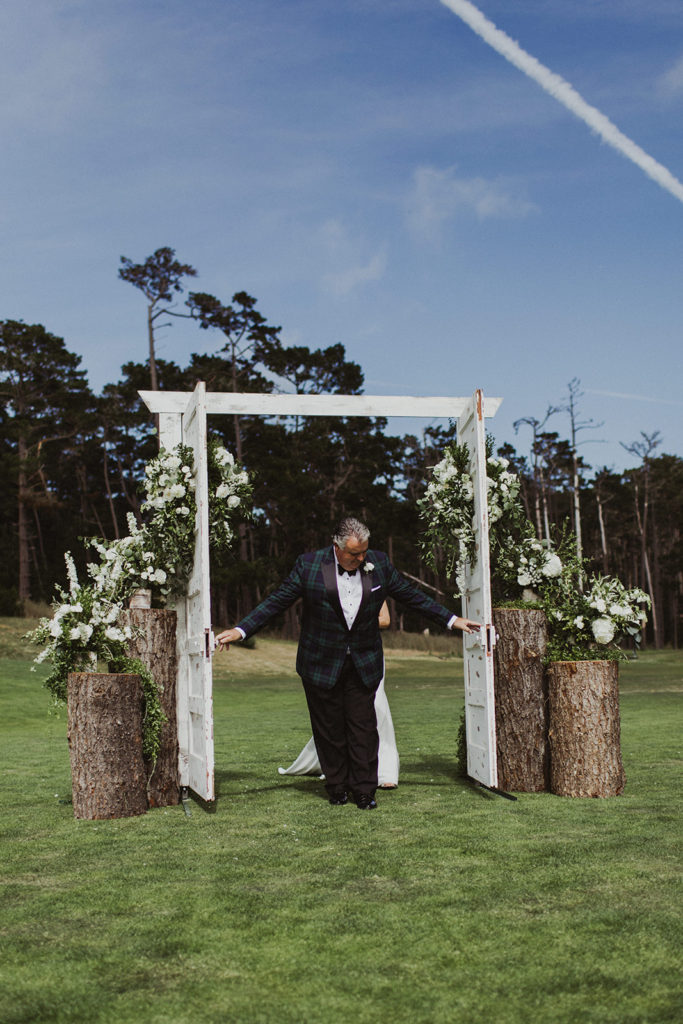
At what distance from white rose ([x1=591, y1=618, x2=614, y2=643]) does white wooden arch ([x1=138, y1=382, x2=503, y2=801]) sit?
0.79 metres

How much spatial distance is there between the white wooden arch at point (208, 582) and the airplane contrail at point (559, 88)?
5.27m

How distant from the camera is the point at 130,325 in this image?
41.3m

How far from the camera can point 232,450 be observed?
148 ft

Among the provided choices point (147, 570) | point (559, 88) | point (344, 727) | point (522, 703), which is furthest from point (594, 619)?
point (559, 88)

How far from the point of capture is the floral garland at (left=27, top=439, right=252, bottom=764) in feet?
24.5

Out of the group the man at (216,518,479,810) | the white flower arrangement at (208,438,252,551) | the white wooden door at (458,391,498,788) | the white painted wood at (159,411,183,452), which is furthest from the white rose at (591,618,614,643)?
the white painted wood at (159,411,183,452)

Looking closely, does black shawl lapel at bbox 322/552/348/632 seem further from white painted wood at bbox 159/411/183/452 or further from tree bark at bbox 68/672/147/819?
white painted wood at bbox 159/411/183/452

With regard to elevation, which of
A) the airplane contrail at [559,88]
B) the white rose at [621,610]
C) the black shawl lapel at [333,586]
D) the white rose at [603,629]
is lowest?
the white rose at [603,629]

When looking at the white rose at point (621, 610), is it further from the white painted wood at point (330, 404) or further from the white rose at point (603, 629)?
the white painted wood at point (330, 404)

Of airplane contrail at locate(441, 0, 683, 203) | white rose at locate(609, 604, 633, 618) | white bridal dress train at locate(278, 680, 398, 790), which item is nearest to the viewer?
white rose at locate(609, 604, 633, 618)

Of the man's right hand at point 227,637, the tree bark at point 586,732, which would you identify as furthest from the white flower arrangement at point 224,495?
the tree bark at point 586,732

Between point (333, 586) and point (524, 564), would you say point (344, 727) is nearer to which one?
point (333, 586)

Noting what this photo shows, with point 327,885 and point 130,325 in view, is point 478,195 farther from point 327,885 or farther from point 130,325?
point 130,325

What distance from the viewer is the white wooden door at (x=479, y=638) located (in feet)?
24.6
